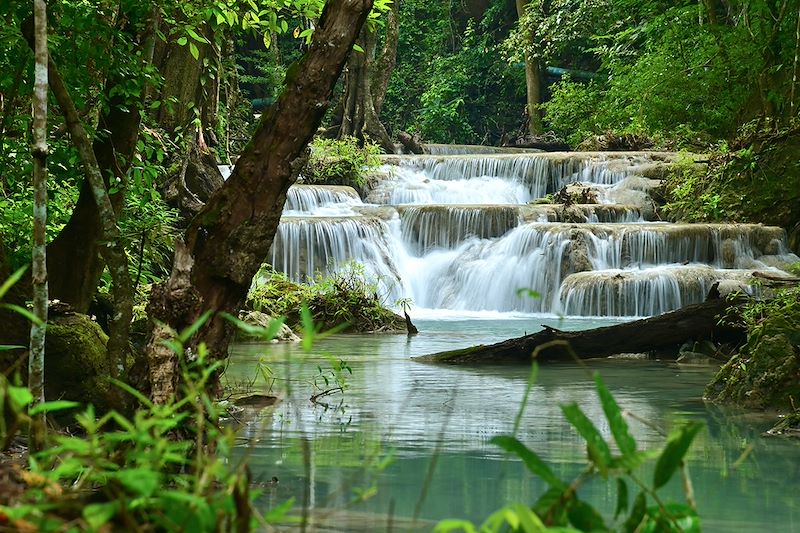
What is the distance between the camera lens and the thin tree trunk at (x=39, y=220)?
3.18 metres

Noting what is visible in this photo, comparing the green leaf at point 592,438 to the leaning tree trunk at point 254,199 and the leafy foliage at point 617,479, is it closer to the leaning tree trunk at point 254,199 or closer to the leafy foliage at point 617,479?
the leafy foliage at point 617,479

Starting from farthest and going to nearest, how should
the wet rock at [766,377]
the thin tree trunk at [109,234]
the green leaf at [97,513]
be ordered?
the wet rock at [766,377]
the thin tree trunk at [109,234]
the green leaf at [97,513]

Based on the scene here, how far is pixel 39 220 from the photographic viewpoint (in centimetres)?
336

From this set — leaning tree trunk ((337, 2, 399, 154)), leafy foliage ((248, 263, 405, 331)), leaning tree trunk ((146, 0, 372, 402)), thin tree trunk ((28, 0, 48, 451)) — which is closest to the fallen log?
leafy foliage ((248, 263, 405, 331))

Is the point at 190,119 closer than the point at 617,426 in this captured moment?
No

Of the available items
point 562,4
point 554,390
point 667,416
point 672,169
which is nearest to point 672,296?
point 672,169

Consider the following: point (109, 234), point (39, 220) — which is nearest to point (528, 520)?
point (39, 220)

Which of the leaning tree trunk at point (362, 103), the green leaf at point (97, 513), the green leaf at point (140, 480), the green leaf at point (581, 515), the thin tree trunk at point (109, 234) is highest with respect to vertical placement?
the leaning tree trunk at point (362, 103)

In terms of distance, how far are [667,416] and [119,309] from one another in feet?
9.56

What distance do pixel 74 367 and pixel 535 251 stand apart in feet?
38.9

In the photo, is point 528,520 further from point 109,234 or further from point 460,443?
point 460,443

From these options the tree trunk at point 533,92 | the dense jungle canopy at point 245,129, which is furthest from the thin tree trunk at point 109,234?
the tree trunk at point 533,92

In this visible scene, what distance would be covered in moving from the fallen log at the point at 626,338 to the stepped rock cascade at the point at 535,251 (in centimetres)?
498

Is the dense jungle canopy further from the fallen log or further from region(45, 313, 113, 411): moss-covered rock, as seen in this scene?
the fallen log
